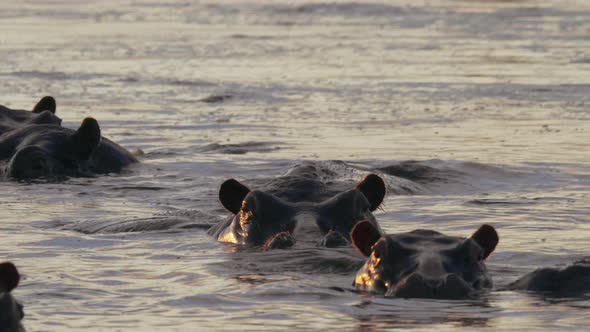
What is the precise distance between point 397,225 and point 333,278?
313cm

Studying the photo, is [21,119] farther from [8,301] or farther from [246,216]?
[8,301]

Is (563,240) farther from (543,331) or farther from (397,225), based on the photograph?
(543,331)

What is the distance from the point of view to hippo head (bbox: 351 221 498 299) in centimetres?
705

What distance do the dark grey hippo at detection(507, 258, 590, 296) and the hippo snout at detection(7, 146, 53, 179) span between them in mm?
6511

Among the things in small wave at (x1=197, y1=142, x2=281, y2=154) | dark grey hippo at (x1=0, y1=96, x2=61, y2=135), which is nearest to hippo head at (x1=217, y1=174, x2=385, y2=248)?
dark grey hippo at (x1=0, y1=96, x2=61, y2=135)

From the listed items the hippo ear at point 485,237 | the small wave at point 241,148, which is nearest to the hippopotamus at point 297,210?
the hippo ear at point 485,237

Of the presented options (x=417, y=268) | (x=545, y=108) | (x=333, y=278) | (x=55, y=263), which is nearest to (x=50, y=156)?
(x=55, y=263)

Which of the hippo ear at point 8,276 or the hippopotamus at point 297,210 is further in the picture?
the hippopotamus at point 297,210

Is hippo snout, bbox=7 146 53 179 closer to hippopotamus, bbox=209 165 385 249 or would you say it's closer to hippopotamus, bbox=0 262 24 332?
hippopotamus, bbox=209 165 385 249

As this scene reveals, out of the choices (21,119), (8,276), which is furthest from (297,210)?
(21,119)

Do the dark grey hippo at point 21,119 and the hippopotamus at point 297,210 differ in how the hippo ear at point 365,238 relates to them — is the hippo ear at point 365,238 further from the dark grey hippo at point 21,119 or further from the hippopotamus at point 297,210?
the dark grey hippo at point 21,119

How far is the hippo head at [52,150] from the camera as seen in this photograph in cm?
1317

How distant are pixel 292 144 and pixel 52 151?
411 centimetres

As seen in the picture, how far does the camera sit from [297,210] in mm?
9047
